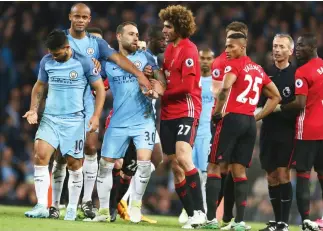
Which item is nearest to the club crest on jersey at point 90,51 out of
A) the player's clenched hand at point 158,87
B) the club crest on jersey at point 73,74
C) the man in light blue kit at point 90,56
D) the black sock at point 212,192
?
the man in light blue kit at point 90,56

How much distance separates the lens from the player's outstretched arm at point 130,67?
1166cm

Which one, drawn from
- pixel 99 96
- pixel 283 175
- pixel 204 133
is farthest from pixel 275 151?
pixel 204 133

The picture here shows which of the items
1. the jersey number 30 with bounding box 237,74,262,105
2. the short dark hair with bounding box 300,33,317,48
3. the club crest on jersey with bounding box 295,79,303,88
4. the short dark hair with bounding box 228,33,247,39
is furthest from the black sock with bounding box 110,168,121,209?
the short dark hair with bounding box 300,33,317,48

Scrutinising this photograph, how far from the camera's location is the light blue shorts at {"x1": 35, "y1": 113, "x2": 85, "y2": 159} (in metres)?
11.5

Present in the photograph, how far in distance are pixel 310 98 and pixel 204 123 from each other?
2975 millimetres

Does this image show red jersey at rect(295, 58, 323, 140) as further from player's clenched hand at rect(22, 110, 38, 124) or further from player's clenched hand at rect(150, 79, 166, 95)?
player's clenched hand at rect(22, 110, 38, 124)

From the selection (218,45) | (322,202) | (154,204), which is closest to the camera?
(322,202)

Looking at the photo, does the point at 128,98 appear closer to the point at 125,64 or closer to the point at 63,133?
the point at 125,64

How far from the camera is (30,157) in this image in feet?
62.6

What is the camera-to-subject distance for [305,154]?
1162 cm

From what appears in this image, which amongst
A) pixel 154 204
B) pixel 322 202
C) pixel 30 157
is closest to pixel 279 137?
pixel 322 202

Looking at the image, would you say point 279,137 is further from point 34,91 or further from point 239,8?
point 239,8

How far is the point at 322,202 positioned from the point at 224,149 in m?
6.03

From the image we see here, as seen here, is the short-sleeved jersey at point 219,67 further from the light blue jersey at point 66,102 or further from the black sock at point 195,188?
the light blue jersey at point 66,102
